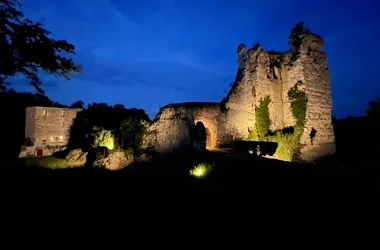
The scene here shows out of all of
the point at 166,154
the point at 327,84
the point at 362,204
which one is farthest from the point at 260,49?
the point at 362,204

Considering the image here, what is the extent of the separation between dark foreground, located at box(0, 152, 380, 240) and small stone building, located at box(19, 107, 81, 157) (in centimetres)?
1522

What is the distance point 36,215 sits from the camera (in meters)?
6.07

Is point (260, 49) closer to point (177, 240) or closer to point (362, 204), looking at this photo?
point (362, 204)

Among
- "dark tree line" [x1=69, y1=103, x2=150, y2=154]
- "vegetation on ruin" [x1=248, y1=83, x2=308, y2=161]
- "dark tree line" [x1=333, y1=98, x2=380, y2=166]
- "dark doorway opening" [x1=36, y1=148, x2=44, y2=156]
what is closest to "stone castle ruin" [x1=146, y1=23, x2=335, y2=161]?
"vegetation on ruin" [x1=248, y1=83, x2=308, y2=161]

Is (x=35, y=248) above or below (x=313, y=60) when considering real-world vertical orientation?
below

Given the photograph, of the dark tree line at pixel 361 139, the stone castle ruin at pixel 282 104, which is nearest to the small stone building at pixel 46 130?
the stone castle ruin at pixel 282 104

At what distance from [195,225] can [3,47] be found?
6.05m

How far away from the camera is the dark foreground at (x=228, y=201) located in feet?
18.4

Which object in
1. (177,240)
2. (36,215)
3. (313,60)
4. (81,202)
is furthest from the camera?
(313,60)

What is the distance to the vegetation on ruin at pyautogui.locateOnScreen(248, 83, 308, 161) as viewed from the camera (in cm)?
1634

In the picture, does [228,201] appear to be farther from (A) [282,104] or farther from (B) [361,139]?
(B) [361,139]

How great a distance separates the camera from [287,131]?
1748 centimetres

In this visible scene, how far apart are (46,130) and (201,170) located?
1883 cm

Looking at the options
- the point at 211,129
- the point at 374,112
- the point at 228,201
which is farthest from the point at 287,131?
the point at 228,201
